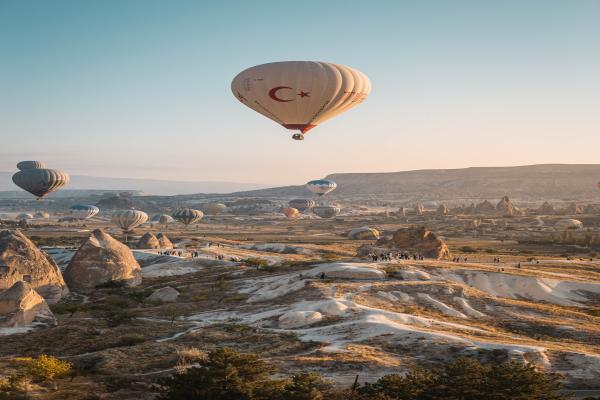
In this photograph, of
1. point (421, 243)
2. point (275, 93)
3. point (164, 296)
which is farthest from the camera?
point (421, 243)

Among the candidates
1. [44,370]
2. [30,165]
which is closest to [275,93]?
[44,370]

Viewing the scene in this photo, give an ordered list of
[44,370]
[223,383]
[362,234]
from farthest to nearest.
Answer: [362,234] → [44,370] → [223,383]

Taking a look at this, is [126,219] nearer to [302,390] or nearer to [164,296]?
[164,296]

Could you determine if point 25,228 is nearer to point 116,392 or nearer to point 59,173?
point 59,173

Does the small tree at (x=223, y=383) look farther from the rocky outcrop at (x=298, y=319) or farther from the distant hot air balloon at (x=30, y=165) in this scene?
the distant hot air balloon at (x=30, y=165)

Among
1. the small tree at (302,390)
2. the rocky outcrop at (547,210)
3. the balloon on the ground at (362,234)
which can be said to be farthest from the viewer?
the rocky outcrop at (547,210)

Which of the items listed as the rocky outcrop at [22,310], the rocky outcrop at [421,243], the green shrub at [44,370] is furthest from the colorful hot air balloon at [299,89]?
the green shrub at [44,370]
